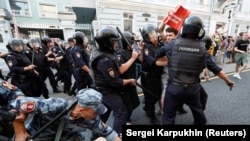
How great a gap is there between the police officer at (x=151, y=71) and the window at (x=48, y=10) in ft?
58.5

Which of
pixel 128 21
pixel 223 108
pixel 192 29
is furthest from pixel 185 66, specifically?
pixel 128 21

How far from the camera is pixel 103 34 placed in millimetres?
2096

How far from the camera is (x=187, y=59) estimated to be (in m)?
1.95

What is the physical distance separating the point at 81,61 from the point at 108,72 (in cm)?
190

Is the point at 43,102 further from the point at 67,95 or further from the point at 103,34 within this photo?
the point at 67,95

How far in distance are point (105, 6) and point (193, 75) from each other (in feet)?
33.6

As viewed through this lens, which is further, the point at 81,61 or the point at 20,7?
the point at 20,7

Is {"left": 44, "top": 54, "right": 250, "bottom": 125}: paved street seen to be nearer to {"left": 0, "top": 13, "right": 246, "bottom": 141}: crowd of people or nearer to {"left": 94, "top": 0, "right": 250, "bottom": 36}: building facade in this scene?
{"left": 0, "top": 13, "right": 246, "bottom": 141}: crowd of people

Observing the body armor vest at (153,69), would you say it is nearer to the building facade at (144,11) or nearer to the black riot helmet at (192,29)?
the black riot helmet at (192,29)

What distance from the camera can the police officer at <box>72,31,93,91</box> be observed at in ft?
12.2

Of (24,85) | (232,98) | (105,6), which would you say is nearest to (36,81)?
(24,85)

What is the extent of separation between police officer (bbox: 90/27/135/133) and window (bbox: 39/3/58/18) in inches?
720

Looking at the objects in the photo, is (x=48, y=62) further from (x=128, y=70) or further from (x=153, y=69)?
(x=153, y=69)

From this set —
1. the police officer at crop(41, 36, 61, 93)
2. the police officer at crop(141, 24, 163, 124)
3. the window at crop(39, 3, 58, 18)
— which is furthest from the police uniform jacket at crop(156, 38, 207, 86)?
the window at crop(39, 3, 58, 18)
